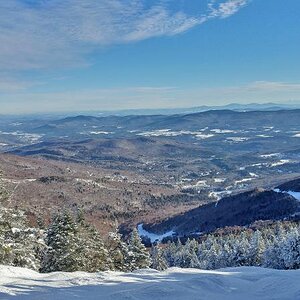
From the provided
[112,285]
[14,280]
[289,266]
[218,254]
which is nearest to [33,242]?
[14,280]

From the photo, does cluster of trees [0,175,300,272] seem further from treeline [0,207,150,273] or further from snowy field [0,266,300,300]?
snowy field [0,266,300,300]

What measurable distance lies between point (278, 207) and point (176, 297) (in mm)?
181022

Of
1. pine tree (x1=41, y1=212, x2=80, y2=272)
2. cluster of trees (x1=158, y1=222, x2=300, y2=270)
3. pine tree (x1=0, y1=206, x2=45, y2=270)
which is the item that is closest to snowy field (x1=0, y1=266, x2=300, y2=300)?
pine tree (x1=0, y1=206, x2=45, y2=270)

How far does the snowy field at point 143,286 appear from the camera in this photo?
789 inches

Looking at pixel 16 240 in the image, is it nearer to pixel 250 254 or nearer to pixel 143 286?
pixel 143 286

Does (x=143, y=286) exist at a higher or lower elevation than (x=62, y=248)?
higher

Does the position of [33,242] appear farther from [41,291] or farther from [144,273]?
[41,291]

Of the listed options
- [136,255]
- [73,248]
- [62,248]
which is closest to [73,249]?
[73,248]

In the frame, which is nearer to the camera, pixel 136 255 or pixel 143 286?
pixel 143 286

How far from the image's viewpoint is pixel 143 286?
21594 mm

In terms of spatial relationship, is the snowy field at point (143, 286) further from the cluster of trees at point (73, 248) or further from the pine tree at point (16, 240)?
the cluster of trees at point (73, 248)

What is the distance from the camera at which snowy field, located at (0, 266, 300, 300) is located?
20.0 m

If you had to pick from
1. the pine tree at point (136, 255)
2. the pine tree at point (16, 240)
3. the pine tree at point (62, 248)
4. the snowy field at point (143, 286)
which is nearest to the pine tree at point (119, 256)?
the pine tree at point (136, 255)

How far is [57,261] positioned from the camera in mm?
37344
